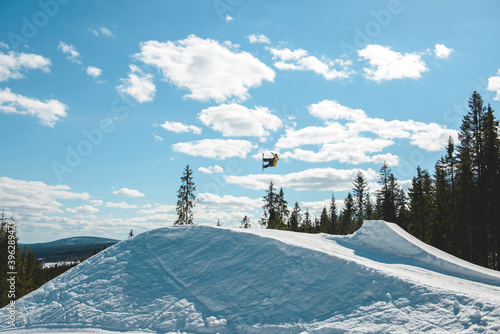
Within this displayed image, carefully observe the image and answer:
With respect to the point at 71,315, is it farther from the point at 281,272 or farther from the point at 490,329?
the point at 490,329

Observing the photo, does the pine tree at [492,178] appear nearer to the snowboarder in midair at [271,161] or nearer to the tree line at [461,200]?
the tree line at [461,200]

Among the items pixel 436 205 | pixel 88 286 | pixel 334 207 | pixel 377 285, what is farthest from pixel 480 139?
pixel 334 207

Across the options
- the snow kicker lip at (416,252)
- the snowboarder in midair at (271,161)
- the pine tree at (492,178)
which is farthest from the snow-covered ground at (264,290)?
the pine tree at (492,178)

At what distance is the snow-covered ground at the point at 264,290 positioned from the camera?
7.76m

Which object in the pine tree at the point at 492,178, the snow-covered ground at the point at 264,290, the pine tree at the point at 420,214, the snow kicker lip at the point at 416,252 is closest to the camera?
the snow-covered ground at the point at 264,290

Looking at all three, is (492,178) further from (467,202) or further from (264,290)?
(264,290)

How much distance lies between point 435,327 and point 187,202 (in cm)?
3434

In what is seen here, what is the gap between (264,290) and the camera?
9.80 meters

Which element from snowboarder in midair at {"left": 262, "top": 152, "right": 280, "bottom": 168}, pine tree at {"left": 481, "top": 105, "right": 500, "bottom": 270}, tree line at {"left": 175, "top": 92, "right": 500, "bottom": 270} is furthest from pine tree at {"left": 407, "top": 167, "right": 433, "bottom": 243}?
snowboarder in midair at {"left": 262, "top": 152, "right": 280, "bottom": 168}

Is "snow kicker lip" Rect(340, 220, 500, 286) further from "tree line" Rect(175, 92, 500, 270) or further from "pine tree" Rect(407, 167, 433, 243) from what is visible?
"pine tree" Rect(407, 167, 433, 243)

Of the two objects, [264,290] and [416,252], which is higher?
[416,252]

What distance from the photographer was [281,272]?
10.5 meters

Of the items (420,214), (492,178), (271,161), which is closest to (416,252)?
(271,161)

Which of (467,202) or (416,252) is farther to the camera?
(467,202)
